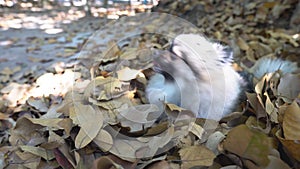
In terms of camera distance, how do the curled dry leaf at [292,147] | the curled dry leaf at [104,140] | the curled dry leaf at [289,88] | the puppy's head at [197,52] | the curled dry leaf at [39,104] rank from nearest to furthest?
the curled dry leaf at [292,147] < the curled dry leaf at [104,140] < the curled dry leaf at [289,88] < the puppy's head at [197,52] < the curled dry leaf at [39,104]

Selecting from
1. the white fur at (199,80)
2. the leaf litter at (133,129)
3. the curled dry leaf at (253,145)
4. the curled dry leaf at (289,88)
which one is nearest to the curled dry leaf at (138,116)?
the leaf litter at (133,129)

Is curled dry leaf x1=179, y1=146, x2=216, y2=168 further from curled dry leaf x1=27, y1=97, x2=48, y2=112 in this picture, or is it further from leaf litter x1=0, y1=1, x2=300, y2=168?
curled dry leaf x1=27, y1=97, x2=48, y2=112

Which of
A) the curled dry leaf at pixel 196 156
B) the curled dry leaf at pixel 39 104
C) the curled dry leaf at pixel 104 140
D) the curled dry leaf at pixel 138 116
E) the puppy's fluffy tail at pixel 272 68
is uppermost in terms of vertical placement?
the puppy's fluffy tail at pixel 272 68

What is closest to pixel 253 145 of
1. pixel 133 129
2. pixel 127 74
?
pixel 133 129

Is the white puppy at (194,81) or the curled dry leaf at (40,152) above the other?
the white puppy at (194,81)

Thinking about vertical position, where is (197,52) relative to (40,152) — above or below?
above

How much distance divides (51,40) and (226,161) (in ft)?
8.83

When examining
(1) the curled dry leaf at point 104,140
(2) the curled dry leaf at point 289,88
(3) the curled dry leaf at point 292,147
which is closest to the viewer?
(3) the curled dry leaf at point 292,147

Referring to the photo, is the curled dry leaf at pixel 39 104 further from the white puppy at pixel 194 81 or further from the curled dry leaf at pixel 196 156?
the curled dry leaf at pixel 196 156

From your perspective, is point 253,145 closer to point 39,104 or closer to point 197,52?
point 197,52

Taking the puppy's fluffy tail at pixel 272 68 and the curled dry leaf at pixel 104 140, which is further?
the puppy's fluffy tail at pixel 272 68

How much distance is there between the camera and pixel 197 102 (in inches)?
43.2

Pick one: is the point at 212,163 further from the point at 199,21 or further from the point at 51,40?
the point at 51,40

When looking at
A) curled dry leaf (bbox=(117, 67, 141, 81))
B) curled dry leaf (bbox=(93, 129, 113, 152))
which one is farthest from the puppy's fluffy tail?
curled dry leaf (bbox=(93, 129, 113, 152))
